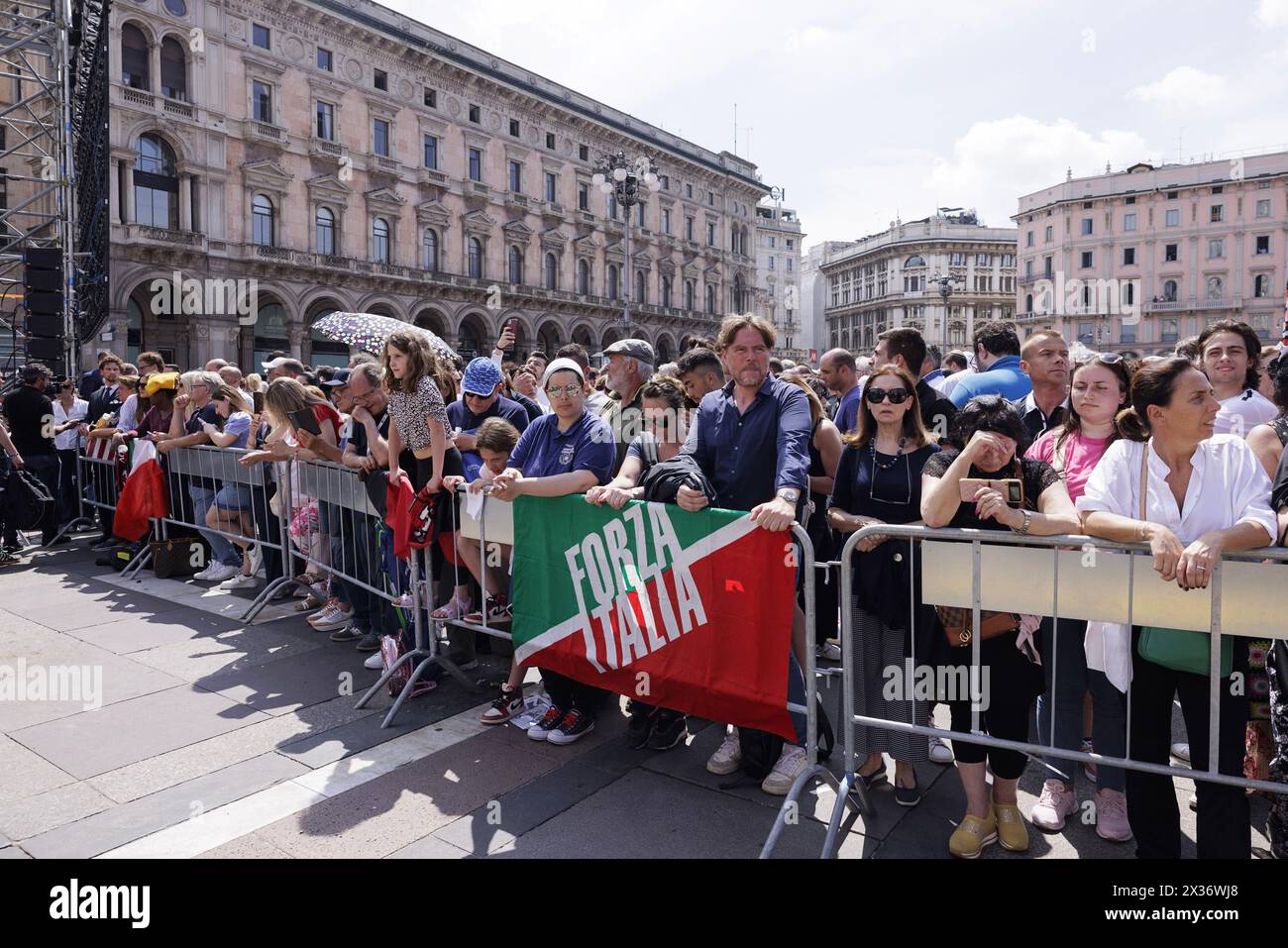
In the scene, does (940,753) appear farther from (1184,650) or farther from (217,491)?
(217,491)

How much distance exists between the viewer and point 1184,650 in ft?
8.91

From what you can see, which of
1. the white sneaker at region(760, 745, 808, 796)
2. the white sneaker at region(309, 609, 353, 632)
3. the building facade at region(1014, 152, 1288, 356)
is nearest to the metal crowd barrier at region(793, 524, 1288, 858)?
the white sneaker at region(760, 745, 808, 796)

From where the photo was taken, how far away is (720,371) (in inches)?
201

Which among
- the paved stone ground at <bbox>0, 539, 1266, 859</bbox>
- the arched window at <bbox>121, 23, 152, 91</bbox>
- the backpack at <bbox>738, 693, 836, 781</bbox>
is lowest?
the paved stone ground at <bbox>0, 539, 1266, 859</bbox>

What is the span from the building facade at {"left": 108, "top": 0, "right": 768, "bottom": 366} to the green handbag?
1927 centimetres

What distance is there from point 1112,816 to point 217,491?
23.8 feet

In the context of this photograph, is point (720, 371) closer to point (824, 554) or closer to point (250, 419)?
point (824, 554)

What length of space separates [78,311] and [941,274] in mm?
82687

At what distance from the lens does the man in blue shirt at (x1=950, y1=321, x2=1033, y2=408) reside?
5164mm

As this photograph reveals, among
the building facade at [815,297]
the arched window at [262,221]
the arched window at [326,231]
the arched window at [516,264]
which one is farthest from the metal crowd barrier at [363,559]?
the building facade at [815,297]

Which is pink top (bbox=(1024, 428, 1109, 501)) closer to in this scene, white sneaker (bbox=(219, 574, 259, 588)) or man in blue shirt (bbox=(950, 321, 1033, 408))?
man in blue shirt (bbox=(950, 321, 1033, 408))

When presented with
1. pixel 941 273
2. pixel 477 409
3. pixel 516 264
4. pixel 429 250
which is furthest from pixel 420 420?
pixel 941 273
